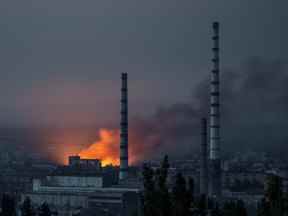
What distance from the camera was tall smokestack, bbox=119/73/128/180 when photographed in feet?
99.9

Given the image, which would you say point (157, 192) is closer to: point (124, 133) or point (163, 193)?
point (163, 193)

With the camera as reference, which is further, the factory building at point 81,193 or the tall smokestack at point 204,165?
the tall smokestack at point 204,165

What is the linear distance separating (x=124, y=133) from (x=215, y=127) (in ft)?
11.9

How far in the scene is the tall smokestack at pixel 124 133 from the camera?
99.9 feet

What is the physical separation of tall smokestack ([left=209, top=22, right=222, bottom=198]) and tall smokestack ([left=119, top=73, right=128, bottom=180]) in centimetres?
340

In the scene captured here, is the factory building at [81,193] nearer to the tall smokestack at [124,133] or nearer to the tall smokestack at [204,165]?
the tall smokestack at [124,133]

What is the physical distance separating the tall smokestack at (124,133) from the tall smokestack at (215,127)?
3.40 m

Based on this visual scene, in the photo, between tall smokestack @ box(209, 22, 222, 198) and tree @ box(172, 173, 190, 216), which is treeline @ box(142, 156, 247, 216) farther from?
tall smokestack @ box(209, 22, 222, 198)

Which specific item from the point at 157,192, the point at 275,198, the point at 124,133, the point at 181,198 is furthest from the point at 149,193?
the point at 124,133

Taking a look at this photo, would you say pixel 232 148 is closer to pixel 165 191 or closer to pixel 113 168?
pixel 113 168

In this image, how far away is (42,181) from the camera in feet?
108

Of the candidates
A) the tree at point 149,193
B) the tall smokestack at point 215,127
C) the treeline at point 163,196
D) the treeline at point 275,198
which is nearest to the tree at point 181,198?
the treeline at point 163,196

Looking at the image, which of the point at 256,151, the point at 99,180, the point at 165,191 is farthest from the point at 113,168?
the point at 165,191

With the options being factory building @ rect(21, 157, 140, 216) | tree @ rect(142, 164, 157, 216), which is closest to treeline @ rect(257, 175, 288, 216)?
tree @ rect(142, 164, 157, 216)
